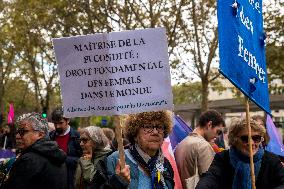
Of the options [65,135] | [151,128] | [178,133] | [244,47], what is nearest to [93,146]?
[178,133]

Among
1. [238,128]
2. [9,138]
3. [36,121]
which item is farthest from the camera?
[9,138]

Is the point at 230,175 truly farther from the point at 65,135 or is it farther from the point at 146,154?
the point at 65,135

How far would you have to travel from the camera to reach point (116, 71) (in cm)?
→ 350

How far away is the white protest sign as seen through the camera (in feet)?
11.4

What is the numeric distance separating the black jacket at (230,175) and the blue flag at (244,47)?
415mm

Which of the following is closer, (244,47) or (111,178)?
(111,178)

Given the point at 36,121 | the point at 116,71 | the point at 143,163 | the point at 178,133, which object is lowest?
the point at 143,163

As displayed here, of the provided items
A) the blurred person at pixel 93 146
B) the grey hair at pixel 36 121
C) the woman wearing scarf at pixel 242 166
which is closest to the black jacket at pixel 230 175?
the woman wearing scarf at pixel 242 166

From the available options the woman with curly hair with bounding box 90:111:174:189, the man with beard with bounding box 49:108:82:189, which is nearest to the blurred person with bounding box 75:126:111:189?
the man with beard with bounding box 49:108:82:189

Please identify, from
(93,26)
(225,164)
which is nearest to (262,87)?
(225,164)

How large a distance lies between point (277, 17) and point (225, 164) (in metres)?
14.6

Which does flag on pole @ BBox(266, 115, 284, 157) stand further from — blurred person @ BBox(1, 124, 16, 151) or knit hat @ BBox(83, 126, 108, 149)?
blurred person @ BBox(1, 124, 16, 151)

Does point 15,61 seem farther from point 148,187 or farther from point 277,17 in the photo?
point 148,187

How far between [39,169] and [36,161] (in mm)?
66
